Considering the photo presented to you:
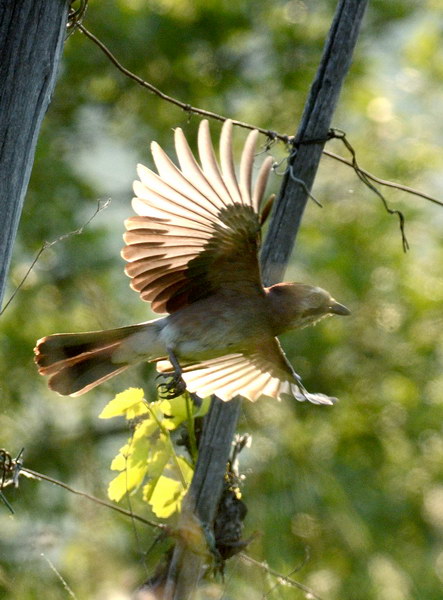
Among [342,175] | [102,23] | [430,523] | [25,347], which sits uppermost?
[102,23]

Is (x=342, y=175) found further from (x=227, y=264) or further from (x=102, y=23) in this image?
(x=227, y=264)

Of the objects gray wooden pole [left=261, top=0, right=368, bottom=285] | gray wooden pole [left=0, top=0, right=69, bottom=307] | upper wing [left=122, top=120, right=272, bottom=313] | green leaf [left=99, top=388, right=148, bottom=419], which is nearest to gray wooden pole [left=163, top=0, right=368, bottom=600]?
gray wooden pole [left=261, top=0, right=368, bottom=285]

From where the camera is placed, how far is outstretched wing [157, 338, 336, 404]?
3.28 m

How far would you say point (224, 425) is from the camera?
3250mm

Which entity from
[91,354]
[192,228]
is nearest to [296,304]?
[192,228]

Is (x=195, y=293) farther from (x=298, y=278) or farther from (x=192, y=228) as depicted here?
(x=298, y=278)

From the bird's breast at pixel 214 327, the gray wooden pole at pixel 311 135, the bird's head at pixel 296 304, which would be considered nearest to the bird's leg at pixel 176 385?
the bird's breast at pixel 214 327

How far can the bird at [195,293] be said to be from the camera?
2.90 meters

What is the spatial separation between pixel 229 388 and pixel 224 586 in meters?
0.63

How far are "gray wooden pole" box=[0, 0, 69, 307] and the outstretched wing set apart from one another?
1177 millimetres

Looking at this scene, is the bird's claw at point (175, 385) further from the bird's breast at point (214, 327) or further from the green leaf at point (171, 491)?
the green leaf at point (171, 491)

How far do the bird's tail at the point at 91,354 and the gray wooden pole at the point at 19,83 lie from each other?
3.14ft

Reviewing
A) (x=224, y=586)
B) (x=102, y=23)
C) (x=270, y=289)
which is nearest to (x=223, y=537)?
(x=224, y=586)

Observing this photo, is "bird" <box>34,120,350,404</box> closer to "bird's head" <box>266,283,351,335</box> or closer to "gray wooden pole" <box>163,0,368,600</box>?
"bird's head" <box>266,283,351,335</box>
